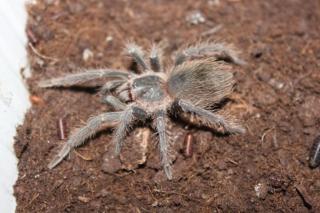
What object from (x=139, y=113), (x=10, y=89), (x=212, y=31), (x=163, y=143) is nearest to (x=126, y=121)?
(x=139, y=113)

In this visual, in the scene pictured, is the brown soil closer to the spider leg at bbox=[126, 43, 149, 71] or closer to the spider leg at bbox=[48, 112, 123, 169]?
Result: the spider leg at bbox=[48, 112, 123, 169]

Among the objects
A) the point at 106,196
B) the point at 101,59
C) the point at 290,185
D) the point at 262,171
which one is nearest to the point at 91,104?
the point at 101,59

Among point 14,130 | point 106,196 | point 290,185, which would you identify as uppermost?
point 14,130

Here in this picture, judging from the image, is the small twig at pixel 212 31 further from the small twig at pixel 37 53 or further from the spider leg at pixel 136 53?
the small twig at pixel 37 53

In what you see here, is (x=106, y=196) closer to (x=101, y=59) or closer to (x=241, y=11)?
(x=101, y=59)

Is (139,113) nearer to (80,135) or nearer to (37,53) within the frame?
(80,135)

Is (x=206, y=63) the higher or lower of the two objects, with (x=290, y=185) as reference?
higher

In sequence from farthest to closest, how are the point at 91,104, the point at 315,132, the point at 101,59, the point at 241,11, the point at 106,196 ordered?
the point at 241,11, the point at 101,59, the point at 91,104, the point at 315,132, the point at 106,196
